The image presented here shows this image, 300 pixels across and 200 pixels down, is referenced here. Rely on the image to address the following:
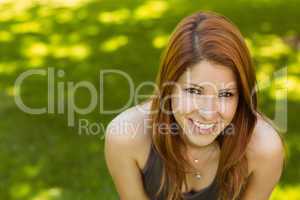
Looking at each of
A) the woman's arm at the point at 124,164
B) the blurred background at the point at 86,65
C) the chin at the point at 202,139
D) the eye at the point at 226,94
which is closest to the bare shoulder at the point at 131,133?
the woman's arm at the point at 124,164

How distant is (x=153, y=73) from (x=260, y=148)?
302 centimetres

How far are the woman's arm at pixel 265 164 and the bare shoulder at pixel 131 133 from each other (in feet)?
1.89

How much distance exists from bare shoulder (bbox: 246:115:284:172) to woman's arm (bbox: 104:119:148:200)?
24.7 inches

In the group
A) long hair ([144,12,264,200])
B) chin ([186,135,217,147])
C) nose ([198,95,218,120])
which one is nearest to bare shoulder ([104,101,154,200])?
long hair ([144,12,264,200])

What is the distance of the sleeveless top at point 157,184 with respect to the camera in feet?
10.5

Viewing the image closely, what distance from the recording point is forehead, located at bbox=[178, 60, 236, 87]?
263 centimetres

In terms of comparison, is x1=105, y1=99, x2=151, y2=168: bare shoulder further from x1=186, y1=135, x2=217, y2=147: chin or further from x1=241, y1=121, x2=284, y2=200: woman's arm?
x1=241, y1=121, x2=284, y2=200: woman's arm

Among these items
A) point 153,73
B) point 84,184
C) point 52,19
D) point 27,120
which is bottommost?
point 84,184

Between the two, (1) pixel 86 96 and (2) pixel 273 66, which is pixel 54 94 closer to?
(1) pixel 86 96

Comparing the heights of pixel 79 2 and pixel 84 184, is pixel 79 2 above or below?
above

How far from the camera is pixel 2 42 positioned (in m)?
6.76

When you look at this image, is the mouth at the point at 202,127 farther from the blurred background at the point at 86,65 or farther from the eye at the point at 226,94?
the blurred background at the point at 86,65

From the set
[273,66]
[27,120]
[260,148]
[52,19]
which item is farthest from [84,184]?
[52,19]

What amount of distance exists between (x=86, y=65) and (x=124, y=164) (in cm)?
309
